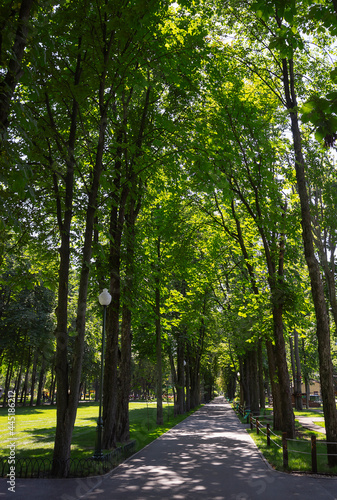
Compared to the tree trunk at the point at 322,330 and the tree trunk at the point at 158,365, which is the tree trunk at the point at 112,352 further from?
the tree trunk at the point at 158,365

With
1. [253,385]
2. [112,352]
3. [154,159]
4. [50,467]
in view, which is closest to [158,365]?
[253,385]

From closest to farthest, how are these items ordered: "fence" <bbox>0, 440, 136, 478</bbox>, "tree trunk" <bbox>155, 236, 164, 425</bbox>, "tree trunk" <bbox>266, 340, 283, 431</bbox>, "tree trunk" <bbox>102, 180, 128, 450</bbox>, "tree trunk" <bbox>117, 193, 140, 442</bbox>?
"fence" <bbox>0, 440, 136, 478</bbox>, "tree trunk" <bbox>102, 180, 128, 450</bbox>, "tree trunk" <bbox>117, 193, 140, 442</bbox>, "tree trunk" <bbox>266, 340, 283, 431</bbox>, "tree trunk" <bbox>155, 236, 164, 425</bbox>

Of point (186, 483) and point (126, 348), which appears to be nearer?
point (186, 483)

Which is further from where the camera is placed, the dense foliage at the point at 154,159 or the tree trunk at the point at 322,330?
the tree trunk at the point at 322,330

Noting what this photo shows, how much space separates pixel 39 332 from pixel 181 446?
91.8 feet

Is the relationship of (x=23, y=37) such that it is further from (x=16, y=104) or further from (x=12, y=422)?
(x=12, y=422)

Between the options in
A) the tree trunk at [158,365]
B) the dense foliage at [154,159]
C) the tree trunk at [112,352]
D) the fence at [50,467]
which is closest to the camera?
the dense foliage at [154,159]

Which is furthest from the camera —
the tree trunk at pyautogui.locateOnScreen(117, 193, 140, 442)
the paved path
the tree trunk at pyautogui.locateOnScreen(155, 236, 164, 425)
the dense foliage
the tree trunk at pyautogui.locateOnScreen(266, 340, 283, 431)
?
the tree trunk at pyautogui.locateOnScreen(155, 236, 164, 425)

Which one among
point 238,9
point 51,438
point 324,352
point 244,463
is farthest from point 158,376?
point 238,9

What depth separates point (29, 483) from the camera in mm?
7930

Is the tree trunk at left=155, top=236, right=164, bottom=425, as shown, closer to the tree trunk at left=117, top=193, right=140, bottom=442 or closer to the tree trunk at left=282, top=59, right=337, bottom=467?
the tree trunk at left=117, top=193, right=140, bottom=442

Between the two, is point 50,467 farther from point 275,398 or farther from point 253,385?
point 253,385

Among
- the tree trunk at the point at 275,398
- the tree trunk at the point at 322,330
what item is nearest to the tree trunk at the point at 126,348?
the tree trunk at the point at 322,330

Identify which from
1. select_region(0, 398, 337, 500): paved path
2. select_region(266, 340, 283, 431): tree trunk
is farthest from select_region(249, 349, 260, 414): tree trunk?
select_region(0, 398, 337, 500): paved path
